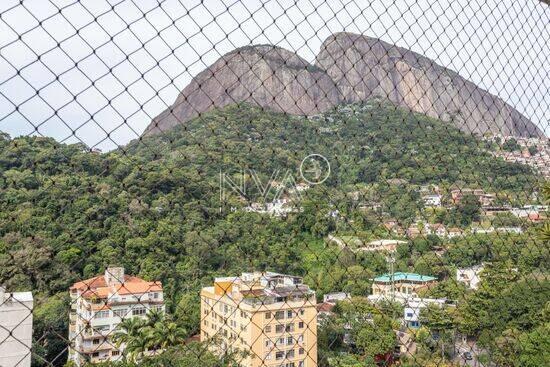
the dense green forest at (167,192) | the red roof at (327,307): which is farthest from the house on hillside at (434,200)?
the red roof at (327,307)

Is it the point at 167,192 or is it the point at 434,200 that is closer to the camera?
the point at 167,192

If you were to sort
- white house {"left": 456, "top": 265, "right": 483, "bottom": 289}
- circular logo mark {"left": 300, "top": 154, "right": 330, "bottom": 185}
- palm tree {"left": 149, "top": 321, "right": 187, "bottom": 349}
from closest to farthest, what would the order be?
circular logo mark {"left": 300, "top": 154, "right": 330, "bottom": 185}
palm tree {"left": 149, "top": 321, "right": 187, "bottom": 349}
white house {"left": 456, "top": 265, "right": 483, "bottom": 289}

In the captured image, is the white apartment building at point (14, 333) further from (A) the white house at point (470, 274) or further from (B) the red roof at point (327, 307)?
(A) the white house at point (470, 274)

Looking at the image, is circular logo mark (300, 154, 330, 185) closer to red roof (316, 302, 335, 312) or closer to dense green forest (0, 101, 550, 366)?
dense green forest (0, 101, 550, 366)

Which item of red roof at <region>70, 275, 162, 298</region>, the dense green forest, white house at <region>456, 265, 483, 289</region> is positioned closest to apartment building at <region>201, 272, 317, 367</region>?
the dense green forest

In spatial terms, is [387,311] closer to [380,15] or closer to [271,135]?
[271,135]

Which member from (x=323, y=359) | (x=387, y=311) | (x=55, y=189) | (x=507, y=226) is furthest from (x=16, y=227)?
(x=387, y=311)

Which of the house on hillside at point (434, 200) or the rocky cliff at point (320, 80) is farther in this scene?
the house on hillside at point (434, 200)

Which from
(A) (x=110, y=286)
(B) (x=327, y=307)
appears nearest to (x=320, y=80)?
(A) (x=110, y=286)

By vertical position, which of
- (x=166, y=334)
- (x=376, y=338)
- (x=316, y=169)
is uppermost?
(x=316, y=169)

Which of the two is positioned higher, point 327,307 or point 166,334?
point 166,334

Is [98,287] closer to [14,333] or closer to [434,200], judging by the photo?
[14,333]
